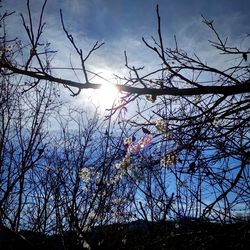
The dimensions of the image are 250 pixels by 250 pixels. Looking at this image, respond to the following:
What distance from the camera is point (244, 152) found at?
2424 mm

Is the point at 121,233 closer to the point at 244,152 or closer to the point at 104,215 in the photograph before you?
the point at 104,215

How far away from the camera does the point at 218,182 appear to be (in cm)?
282

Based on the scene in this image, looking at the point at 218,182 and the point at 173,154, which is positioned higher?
the point at 173,154

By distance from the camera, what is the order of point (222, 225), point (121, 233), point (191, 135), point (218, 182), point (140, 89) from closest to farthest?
point (140, 89) → point (222, 225) → point (191, 135) → point (218, 182) → point (121, 233)

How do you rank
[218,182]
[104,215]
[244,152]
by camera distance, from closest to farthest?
[244,152] < [218,182] < [104,215]

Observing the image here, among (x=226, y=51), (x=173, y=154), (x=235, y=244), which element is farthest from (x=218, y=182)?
(x=226, y=51)

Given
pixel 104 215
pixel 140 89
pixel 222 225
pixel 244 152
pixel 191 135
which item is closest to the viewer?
pixel 140 89

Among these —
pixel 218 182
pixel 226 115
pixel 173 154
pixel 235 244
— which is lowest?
pixel 235 244

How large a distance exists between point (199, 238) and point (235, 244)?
10.7 inches

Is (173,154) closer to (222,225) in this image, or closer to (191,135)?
(191,135)

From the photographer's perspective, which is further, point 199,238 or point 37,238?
point 37,238

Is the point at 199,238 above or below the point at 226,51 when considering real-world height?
below

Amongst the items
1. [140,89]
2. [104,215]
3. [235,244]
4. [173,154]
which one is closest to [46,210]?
[104,215]

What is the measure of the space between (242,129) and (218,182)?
54 cm
